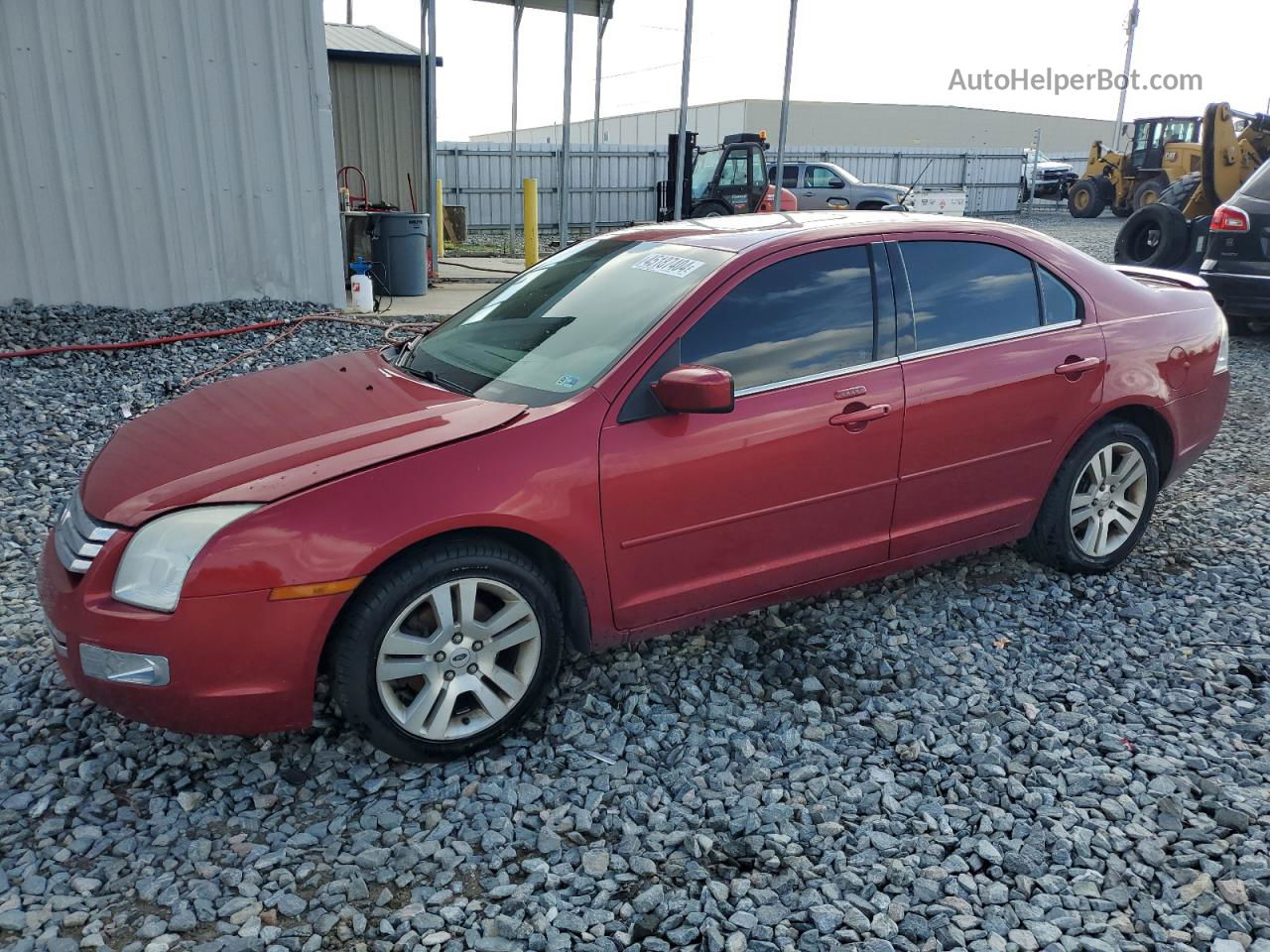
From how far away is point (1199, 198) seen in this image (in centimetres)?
1408

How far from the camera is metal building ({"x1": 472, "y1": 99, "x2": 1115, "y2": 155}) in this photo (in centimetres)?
4981

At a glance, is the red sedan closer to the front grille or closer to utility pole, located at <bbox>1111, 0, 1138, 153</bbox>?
the front grille

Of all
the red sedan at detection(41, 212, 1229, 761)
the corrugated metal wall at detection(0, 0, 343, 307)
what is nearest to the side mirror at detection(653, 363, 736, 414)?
the red sedan at detection(41, 212, 1229, 761)

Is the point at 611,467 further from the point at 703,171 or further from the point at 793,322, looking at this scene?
the point at 703,171

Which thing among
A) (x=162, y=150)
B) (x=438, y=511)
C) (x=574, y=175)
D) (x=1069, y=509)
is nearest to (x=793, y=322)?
(x=438, y=511)

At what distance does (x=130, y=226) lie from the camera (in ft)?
28.8

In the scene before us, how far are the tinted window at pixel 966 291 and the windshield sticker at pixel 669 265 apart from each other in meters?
0.87

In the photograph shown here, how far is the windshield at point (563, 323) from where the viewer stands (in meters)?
3.22

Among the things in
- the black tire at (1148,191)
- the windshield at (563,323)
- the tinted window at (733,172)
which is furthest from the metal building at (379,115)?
the black tire at (1148,191)

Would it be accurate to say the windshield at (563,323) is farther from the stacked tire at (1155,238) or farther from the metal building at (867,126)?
the metal building at (867,126)

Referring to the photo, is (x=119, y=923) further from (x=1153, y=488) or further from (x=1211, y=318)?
(x=1211, y=318)

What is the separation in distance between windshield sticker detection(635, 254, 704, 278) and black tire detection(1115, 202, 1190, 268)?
1099cm

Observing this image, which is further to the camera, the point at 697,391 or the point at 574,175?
the point at 574,175

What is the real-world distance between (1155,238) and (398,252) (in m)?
9.79
